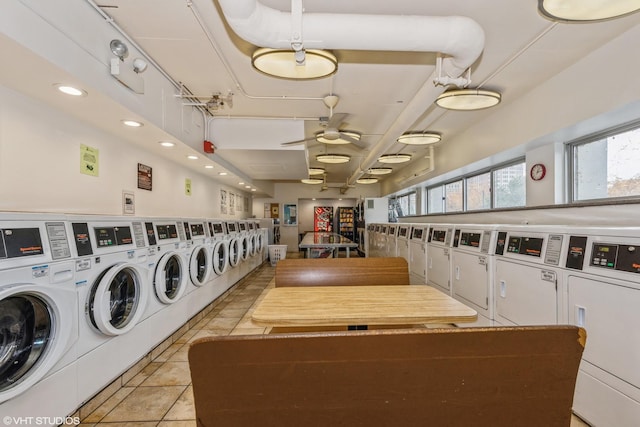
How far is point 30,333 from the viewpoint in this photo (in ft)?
5.73

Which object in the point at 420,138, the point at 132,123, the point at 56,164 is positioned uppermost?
the point at 420,138

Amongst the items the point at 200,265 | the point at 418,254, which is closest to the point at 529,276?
the point at 418,254

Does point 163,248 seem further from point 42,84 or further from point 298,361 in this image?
point 298,361

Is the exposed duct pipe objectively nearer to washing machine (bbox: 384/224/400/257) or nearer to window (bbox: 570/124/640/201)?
window (bbox: 570/124/640/201)

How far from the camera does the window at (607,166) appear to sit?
3.29 meters

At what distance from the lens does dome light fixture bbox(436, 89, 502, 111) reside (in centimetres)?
339

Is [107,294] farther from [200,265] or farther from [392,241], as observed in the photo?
[392,241]

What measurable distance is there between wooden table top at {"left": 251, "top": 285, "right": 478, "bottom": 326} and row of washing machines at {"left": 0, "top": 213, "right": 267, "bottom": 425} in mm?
1205

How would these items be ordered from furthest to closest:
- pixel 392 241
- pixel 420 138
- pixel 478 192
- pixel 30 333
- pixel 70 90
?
1. pixel 478 192
2. pixel 392 241
3. pixel 420 138
4. pixel 70 90
5. pixel 30 333

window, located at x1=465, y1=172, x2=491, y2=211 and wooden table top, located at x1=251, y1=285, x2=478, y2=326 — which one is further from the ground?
window, located at x1=465, y1=172, x2=491, y2=211

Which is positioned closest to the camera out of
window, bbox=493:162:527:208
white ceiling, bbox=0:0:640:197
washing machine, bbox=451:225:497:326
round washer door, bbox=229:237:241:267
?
white ceiling, bbox=0:0:640:197

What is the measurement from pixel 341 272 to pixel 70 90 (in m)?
2.61

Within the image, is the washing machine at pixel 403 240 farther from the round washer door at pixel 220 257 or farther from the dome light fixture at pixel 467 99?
the round washer door at pixel 220 257

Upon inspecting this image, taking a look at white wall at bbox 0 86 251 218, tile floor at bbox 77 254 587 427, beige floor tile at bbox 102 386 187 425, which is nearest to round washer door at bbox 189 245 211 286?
tile floor at bbox 77 254 587 427
